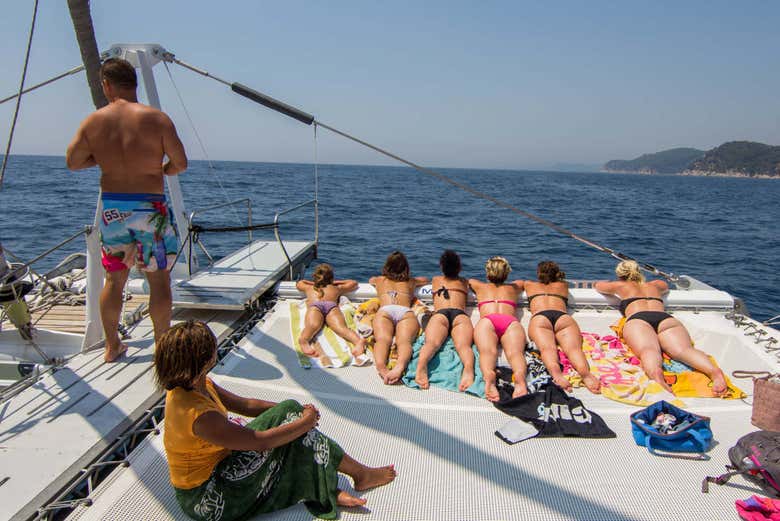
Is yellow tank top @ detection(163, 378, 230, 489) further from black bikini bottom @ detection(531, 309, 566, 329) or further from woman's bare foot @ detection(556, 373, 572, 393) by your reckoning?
black bikini bottom @ detection(531, 309, 566, 329)

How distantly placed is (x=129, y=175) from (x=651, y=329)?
14.1 feet

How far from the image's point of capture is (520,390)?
139 inches

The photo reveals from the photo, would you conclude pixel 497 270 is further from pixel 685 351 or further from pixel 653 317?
pixel 685 351

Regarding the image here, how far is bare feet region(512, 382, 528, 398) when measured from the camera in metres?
3.51

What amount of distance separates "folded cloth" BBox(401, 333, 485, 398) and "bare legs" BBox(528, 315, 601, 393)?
556 mm

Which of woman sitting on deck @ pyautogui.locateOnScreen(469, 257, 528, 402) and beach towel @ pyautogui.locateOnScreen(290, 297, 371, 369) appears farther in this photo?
beach towel @ pyautogui.locateOnScreen(290, 297, 371, 369)

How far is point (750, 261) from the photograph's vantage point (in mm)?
13633

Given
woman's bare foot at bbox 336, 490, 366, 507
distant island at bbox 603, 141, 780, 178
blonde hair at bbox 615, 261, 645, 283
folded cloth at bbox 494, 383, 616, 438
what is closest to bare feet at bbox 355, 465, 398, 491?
woman's bare foot at bbox 336, 490, 366, 507

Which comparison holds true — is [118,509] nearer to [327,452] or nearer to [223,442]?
[223,442]

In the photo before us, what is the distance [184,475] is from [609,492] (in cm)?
209

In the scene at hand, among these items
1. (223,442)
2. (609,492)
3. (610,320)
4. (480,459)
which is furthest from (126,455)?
(610,320)

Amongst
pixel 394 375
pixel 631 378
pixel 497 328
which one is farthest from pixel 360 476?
pixel 631 378

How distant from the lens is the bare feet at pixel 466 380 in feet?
11.9

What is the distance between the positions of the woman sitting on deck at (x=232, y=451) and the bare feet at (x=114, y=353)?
1.79 m
